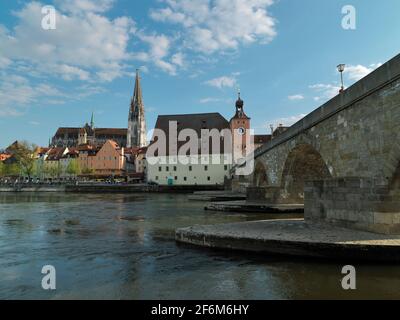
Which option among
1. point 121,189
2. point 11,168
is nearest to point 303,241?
point 121,189

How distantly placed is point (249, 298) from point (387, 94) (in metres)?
7.66

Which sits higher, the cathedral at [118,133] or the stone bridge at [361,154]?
the cathedral at [118,133]

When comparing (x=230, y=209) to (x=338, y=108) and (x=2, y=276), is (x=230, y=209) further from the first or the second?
(x=2, y=276)

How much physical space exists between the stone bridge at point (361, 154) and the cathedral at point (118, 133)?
137 meters

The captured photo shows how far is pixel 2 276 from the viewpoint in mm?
8891

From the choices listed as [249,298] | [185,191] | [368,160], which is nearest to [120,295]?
[249,298]

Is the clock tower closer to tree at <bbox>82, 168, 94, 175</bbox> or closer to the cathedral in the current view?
tree at <bbox>82, 168, 94, 175</bbox>

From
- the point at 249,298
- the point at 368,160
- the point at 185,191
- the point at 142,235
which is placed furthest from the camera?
the point at 185,191

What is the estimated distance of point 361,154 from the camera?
1217 cm

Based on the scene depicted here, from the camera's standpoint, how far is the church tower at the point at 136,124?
150m

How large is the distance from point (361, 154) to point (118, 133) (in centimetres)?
15930

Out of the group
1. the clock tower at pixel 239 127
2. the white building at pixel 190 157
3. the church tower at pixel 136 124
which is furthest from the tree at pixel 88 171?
the clock tower at pixel 239 127

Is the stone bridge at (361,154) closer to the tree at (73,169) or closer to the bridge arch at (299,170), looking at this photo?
the bridge arch at (299,170)

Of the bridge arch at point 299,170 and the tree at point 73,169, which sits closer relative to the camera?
the bridge arch at point 299,170
